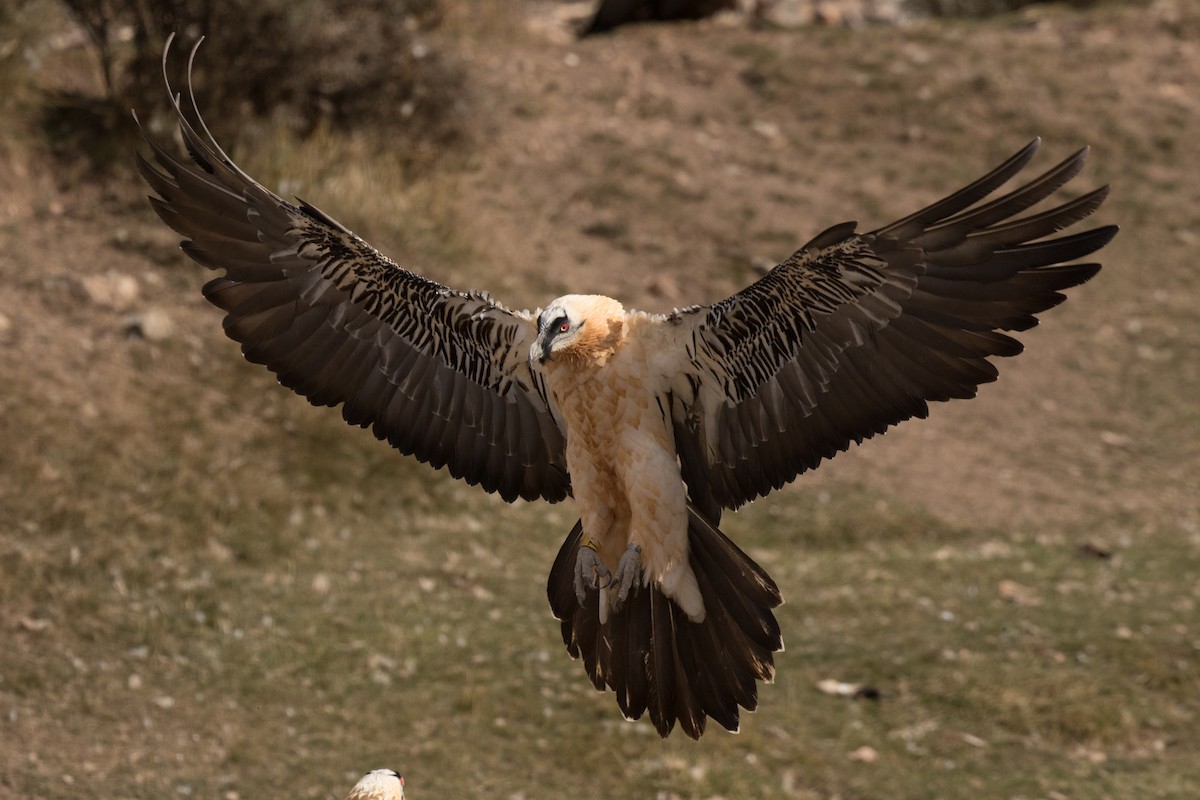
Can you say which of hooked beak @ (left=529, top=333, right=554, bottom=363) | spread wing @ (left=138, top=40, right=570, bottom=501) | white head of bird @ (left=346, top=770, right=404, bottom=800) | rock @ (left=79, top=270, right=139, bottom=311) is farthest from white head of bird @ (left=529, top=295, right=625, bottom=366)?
rock @ (left=79, top=270, right=139, bottom=311)

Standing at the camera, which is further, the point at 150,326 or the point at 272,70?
the point at 272,70

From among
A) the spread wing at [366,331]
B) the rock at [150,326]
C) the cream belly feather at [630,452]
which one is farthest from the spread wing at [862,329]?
the rock at [150,326]

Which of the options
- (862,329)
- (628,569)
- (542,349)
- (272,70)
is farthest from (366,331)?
(272,70)

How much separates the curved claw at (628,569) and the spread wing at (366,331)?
2.46ft

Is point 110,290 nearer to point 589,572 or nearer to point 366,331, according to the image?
point 366,331

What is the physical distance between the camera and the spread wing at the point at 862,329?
14.0ft

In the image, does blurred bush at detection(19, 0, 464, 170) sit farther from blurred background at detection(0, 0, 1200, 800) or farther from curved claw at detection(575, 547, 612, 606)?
curved claw at detection(575, 547, 612, 606)

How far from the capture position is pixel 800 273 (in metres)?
4.64

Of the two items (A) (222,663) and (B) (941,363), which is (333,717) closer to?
(A) (222,663)

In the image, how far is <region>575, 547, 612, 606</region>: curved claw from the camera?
5008mm

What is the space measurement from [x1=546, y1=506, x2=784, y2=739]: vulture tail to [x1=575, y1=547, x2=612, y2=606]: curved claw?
134 millimetres

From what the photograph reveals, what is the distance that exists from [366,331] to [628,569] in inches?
56.1

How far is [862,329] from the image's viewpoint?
4.69 meters

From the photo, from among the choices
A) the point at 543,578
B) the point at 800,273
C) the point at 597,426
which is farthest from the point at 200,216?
the point at 543,578
